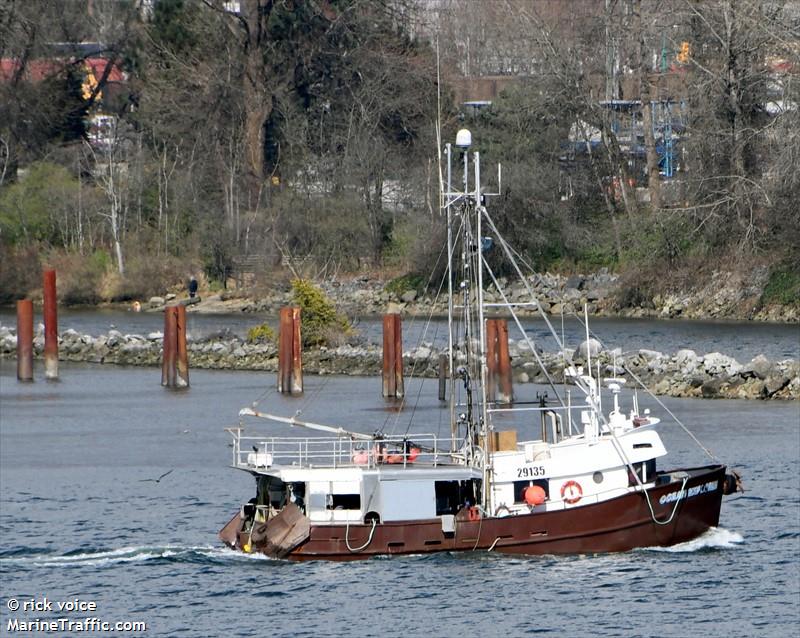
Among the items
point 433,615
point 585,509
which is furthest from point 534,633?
point 585,509

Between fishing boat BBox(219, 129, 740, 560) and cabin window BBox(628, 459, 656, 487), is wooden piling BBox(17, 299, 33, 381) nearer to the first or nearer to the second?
fishing boat BBox(219, 129, 740, 560)

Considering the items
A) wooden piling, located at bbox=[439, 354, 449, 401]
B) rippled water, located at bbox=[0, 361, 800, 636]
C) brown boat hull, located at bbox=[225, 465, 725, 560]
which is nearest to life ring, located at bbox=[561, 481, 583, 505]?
brown boat hull, located at bbox=[225, 465, 725, 560]

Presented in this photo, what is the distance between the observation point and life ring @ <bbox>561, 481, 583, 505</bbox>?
36.3 metres

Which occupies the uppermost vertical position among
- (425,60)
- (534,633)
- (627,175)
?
(425,60)

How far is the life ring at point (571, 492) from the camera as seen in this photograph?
36312mm

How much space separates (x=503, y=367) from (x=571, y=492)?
22.6 meters

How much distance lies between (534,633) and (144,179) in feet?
285

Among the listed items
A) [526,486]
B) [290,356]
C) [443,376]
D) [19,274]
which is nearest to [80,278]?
[19,274]

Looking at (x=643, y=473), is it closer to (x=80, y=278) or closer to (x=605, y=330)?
(x=605, y=330)

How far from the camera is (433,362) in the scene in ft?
219

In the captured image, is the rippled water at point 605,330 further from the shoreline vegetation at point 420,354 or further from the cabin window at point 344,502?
the cabin window at point 344,502

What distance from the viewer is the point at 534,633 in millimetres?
32344

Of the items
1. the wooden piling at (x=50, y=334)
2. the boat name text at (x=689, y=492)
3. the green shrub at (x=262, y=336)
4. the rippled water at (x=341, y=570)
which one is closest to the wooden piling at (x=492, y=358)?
the rippled water at (x=341, y=570)

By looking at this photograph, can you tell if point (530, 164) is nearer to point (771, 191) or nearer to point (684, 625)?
point (771, 191)
